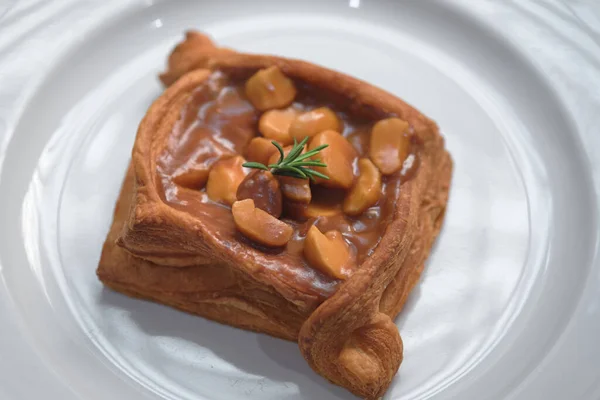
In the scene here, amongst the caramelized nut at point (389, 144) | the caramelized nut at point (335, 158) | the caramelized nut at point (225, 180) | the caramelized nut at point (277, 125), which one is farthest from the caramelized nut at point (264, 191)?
the caramelized nut at point (389, 144)

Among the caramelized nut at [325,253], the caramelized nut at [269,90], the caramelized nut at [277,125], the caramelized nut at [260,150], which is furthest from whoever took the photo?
the caramelized nut at [269,90]

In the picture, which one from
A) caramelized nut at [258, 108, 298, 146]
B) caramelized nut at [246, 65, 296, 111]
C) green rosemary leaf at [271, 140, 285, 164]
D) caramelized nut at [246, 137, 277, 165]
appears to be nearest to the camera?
green rosemary leaf at [271, 140, 285, 164]

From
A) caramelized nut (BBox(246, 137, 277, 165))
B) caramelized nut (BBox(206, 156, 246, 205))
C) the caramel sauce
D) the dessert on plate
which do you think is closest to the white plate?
the dessert on plate

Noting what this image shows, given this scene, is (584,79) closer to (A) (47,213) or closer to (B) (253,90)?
(B) (253,90)

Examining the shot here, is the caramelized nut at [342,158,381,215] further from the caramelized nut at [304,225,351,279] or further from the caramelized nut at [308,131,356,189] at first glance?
the caramelized nut at [304,225,351,279]

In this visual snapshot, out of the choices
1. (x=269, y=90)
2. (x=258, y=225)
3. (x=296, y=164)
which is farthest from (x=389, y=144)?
(x=258, y=225)

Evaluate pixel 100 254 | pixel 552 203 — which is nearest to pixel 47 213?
pixel 100 254

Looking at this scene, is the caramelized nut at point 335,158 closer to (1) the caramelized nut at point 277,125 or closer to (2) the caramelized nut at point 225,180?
(1) the caramelized nut at point 277,125
